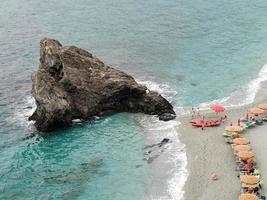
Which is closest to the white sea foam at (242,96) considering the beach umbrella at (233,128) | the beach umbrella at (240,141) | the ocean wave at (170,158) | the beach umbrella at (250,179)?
the ocean wave at (170,158)

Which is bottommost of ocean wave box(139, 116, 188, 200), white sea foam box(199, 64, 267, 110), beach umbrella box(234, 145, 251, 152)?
ocean wave box(139, 116, 188, 200)

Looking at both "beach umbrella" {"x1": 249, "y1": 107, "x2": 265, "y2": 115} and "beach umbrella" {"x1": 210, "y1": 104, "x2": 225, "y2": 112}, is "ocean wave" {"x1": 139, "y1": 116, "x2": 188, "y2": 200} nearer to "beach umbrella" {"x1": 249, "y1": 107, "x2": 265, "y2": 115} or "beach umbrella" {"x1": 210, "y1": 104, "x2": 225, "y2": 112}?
"beach umbrella" {"x1": 210, "y1": 104, "x2": 225, "y2": 112}

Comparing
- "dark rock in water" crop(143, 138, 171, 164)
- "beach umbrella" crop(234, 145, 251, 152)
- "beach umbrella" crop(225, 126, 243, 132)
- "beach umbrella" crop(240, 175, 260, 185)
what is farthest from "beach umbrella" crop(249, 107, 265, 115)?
"beach umbrella" crop(240, 175, 260, 185)

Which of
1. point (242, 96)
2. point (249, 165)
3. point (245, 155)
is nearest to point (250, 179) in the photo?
point (249, 165)

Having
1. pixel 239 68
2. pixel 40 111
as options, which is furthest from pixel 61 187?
pixel 239 68

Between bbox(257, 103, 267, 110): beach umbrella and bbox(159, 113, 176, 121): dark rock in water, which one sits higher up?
bbox(257, 103, 267, 110): beach umbrella

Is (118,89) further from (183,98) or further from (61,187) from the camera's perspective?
(61,187)
